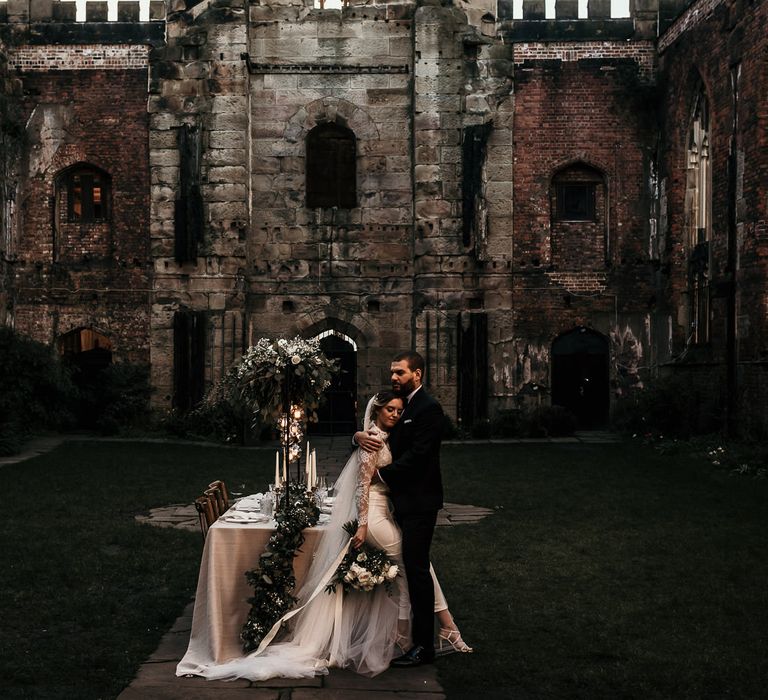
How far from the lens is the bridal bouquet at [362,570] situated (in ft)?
18.8

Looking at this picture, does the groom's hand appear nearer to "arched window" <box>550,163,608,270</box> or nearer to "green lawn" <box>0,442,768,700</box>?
"green lawn" <box>0,442,768,700</box>

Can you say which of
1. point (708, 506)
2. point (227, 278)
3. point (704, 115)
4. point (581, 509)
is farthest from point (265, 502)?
point (704, 115)

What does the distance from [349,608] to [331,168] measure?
53.7ft

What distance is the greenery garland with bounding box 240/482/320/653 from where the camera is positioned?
19.3 ft

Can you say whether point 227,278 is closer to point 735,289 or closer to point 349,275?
point 349,275

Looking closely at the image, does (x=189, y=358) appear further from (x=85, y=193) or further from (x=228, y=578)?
(x=228, y=578)

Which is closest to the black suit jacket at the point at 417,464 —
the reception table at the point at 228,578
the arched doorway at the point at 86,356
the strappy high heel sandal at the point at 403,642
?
the reception table at the point at 228,578

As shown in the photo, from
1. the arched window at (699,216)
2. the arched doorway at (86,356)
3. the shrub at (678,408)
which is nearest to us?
the shrub at (678,408)

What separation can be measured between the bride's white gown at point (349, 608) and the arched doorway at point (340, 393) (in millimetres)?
15420

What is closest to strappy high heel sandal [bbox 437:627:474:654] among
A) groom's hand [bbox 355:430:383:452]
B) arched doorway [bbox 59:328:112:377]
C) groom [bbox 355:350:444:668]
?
groom [bbox 355:350:444:668]

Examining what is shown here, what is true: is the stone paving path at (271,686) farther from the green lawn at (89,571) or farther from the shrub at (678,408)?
the shrub at (678,408)

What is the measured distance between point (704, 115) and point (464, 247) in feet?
18.3

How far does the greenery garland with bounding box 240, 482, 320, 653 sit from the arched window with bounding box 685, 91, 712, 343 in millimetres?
14876

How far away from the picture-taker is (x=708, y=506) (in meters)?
11.5
